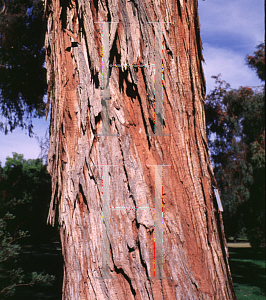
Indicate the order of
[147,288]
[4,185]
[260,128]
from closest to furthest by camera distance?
[147,288], [4,185], [260,128]

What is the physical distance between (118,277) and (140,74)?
36.9 inches

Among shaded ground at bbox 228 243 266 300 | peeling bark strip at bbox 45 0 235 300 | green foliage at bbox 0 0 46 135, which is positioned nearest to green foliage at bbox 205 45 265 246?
shaded ground at bbox 228 243 266 300

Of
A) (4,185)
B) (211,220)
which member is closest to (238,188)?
(4,185)

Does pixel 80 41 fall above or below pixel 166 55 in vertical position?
above

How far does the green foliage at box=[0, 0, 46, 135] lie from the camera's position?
15.0ft

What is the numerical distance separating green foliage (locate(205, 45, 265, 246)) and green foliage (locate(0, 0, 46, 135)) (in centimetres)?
390

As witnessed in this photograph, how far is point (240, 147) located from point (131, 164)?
617 centimetres

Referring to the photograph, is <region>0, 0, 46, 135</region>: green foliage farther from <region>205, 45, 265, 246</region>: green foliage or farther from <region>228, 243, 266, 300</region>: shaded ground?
<region>228, 243, 266, 300</region>: shaded ground

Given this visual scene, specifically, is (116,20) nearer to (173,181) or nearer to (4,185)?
(173,181)

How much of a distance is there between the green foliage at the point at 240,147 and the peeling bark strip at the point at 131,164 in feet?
17.0

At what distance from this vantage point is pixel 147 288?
1201 mm

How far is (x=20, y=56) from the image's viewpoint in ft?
15.5

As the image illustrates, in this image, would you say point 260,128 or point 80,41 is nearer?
point 80,41

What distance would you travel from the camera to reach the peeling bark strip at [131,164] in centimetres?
122
